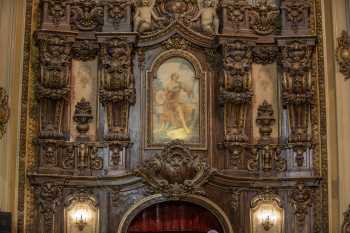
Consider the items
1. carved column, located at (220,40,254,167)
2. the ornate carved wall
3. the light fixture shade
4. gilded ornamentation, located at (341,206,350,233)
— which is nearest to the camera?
gilded ornamentation, located at (341,206,350,233)

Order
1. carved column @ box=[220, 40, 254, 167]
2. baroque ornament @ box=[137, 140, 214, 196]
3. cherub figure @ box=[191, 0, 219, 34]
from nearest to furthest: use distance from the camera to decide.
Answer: baroque ornament @ box=[137, 140, 214, 196]
carved column @ box=[220, 40, 254, 167]
cherub figure @ box=[191, 0, 219, 34]

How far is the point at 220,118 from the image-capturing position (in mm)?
18406

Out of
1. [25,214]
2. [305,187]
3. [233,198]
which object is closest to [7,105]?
A: [25,214]

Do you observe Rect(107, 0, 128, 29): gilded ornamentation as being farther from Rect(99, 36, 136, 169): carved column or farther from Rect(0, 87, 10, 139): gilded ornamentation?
Rect(0, 87, 10, 139): gilded ornamentation

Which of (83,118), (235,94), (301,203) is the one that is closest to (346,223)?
(301,203)

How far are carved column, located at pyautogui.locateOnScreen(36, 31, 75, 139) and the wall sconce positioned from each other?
1.73 m

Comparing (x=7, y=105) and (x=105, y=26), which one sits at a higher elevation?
(x=105, y=26)

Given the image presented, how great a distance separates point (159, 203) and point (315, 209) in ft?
11.7

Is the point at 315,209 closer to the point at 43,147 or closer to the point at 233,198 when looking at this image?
the point at 233,198

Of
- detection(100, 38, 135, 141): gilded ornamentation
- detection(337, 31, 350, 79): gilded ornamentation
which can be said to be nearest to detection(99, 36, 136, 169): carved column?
detection(100, 38, 135, 141): gilded ornamentation

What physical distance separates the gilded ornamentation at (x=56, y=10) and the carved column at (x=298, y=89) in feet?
17.0

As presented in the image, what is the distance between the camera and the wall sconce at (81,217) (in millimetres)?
17656

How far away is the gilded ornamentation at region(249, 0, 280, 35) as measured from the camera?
61.7 feet

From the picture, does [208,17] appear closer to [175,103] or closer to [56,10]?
[175,103]
